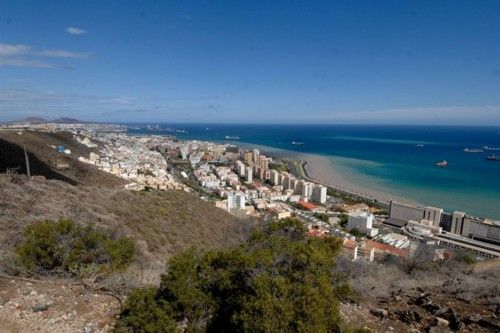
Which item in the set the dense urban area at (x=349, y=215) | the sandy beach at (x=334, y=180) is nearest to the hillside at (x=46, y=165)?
the dense urban area at (x=349, y=215)

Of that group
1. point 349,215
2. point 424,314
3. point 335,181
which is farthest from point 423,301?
point 335,181

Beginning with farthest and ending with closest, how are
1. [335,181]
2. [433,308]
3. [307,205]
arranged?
[335,181] < [307,205] < [433,308]


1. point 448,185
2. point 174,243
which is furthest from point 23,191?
point 448,185

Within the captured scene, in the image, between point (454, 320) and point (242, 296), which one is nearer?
point (242, 296)

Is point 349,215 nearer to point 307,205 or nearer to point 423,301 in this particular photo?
point 307,205

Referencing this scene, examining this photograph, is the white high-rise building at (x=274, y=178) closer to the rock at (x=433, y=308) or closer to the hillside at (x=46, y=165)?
the hillside at (x=46, y=165)

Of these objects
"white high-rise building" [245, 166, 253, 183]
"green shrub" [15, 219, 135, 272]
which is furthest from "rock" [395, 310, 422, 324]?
"white high-rise building" [245, 166, 253, 183]
